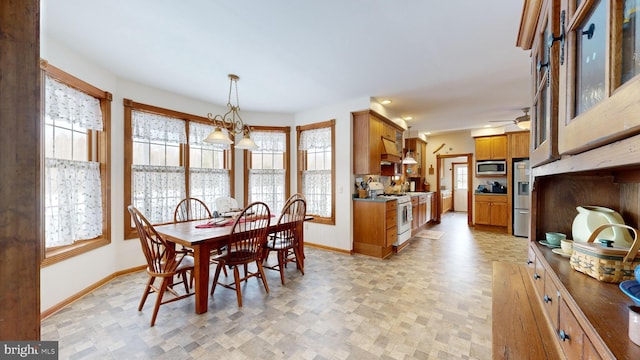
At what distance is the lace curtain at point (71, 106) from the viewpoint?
2432 mm

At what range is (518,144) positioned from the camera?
220 inches

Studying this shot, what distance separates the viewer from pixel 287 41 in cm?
240

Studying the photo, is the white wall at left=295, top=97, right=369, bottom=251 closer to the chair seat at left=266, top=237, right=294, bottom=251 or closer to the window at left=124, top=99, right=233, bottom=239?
the chair seat at left=266, top=237, right=294, bottom=251

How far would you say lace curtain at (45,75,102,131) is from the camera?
2.43m

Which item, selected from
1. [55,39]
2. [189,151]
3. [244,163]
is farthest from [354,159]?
[55,39]

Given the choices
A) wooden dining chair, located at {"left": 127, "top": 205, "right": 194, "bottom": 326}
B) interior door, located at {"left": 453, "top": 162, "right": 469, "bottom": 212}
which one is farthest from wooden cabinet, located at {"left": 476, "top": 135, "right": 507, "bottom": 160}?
wooden dining chair, located at {"left": 127, "top": 205, "right": 194, "bottom": 326}

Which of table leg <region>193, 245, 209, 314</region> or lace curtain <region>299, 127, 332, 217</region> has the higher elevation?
lace curtain <region>299, 127, 332, 217</region>

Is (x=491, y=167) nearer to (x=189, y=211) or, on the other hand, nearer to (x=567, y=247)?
(x=567, y=247)

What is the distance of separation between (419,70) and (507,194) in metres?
4.53

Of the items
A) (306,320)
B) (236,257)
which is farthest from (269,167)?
(306,320)

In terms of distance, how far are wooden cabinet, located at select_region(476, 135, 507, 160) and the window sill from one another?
768 cm

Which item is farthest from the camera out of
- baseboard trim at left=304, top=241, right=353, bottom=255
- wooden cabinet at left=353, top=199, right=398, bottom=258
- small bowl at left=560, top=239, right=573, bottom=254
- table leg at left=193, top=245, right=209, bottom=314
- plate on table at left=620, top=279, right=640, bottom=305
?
baseboard trim at left=304, top=241, right=353, bottom=255

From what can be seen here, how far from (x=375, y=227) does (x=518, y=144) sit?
4.29 meters

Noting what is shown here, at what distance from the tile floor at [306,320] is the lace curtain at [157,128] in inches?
77.4
